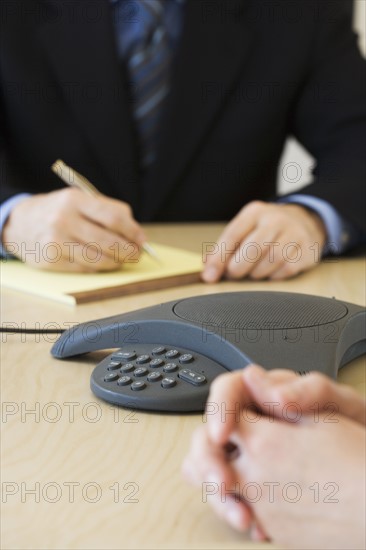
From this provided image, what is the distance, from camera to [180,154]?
166 cm

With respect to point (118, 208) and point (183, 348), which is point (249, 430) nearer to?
point (183, 348)

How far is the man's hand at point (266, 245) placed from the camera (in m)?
1.08

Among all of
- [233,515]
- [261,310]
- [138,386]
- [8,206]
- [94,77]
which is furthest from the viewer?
[94,77]

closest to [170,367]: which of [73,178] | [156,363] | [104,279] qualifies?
[156,363]

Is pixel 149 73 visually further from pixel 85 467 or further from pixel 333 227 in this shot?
pixel 85 467

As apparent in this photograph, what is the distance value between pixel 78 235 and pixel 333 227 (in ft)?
1.34

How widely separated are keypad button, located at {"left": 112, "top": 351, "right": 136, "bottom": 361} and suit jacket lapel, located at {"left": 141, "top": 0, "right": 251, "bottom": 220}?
1.02m

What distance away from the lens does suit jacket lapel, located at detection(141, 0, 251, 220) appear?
63.8 inches

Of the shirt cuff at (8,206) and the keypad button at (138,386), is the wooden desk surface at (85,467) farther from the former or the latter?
the shirt cuff at (8,206)

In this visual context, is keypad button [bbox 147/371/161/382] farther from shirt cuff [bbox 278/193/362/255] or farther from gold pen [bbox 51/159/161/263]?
shirt cuff [bbox 278/193/362/255]

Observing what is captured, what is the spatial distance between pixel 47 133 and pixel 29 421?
1.10 m

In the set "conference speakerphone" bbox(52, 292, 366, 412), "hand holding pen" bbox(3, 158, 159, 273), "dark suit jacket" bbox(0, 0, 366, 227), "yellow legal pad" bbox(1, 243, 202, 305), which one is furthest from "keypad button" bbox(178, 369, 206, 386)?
"dark suit jacket" bbox(0, 0, 366, 227)

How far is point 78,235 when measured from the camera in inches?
43.7

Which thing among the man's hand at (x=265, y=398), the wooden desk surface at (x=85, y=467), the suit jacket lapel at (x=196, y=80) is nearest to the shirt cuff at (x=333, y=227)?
the suit jacket lapel at (x=196, y=80)
